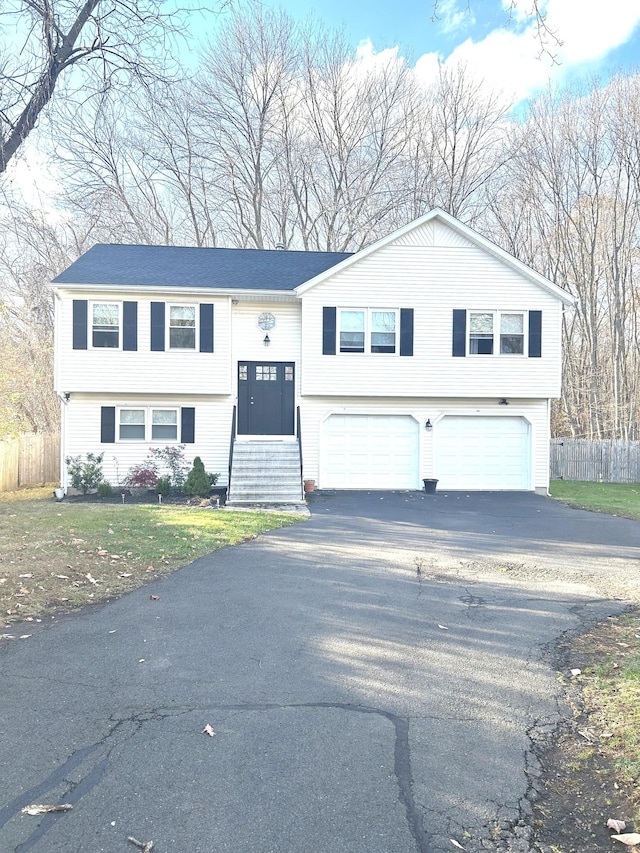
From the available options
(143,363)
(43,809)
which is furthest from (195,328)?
(43,809)

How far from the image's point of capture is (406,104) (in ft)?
98.5

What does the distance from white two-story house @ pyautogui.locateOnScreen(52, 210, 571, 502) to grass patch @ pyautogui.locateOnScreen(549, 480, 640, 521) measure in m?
1.34

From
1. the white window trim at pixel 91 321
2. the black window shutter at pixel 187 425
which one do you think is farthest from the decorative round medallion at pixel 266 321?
the white window trim at pixel 91 321

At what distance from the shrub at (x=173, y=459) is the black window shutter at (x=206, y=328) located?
299cm

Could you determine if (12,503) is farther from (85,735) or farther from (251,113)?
(251,113)

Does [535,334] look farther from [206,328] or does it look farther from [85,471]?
[85,471]

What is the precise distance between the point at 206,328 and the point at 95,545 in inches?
359

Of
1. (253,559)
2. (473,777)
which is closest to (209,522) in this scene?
(253,559)

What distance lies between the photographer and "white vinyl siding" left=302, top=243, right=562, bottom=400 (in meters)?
16.8

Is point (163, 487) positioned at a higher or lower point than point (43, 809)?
higher

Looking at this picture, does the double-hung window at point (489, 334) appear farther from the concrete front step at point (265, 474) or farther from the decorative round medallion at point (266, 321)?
the concrete front step at point (265, 474)

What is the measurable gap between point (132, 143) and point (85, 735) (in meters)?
30.4

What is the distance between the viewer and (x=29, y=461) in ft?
68.3

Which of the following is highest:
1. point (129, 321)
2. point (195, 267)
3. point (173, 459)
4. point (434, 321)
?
point (195, 267)
